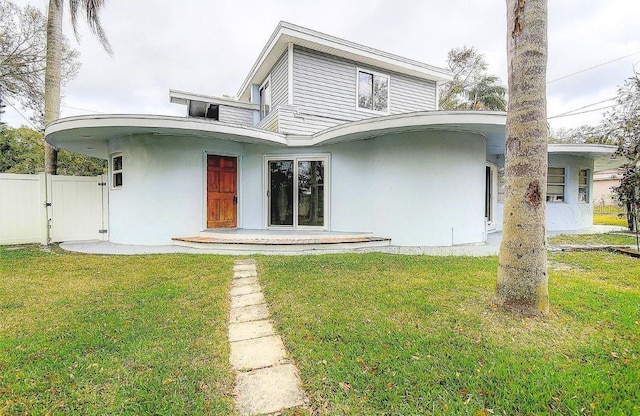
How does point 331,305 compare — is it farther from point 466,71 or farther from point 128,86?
point 128,86

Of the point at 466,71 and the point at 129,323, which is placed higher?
the point at 466,71

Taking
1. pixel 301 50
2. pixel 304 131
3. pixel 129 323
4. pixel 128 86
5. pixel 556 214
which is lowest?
pixel 129 323

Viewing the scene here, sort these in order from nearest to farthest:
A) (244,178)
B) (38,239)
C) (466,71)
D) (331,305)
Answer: (331,305) → (38,239) → (244,178) → (466,71)

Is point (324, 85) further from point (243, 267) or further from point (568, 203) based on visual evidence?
point (568, 203)

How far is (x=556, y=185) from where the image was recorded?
34.0 feet

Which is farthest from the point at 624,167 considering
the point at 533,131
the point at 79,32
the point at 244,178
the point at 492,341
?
the point at 79,32

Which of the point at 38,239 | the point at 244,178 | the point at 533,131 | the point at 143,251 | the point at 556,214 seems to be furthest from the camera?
the point at 556,214

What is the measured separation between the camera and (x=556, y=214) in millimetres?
10273

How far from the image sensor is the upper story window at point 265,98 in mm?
→ 10049

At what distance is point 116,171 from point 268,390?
754 centimetres

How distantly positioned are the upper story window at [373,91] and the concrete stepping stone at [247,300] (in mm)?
7469

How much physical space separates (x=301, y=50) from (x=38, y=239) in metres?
8.05

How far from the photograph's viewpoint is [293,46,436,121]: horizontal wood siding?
852 cm

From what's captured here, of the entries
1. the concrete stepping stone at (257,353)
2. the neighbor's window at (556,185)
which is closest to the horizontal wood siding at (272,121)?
the concrete stepping stone at (257,353)
